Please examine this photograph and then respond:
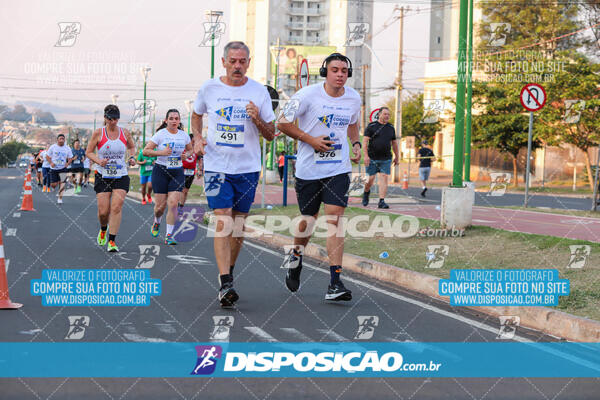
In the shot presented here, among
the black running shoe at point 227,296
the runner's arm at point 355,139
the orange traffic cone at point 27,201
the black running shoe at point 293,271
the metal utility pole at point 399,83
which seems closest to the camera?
the black running shoe at point 227,296

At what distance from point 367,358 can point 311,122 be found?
9.30ft

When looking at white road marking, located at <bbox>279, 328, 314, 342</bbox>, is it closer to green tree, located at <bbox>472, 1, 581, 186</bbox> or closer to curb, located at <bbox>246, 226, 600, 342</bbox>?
curb, located at <bbox>246, 226, 600, 342</bbox>

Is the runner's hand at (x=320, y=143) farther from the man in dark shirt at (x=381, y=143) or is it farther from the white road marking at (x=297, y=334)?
the man in dark shirt at (x=381, y=143)

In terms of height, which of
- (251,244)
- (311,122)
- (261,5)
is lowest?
(251,244)

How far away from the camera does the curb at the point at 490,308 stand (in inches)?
232

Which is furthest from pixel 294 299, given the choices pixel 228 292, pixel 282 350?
pixel 282 350

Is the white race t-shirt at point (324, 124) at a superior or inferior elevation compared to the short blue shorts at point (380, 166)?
superior

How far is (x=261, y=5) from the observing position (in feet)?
424

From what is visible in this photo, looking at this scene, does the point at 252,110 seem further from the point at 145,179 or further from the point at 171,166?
the point at 145,179

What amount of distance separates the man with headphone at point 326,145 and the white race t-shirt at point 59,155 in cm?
1547

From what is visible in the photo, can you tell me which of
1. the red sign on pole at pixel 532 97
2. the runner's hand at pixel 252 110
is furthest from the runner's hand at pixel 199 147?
the red sign on pole at pixel 532 97

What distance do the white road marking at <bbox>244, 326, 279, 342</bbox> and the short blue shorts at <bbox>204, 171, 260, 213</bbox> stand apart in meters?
1.46

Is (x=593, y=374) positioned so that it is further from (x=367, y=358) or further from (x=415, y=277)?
(x=415, y=277)

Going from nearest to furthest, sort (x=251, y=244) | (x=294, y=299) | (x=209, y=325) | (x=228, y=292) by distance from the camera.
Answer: (x=209, y=325) → (x=228, y=292) → (x=294, y=299) → (x=251, y=244)
